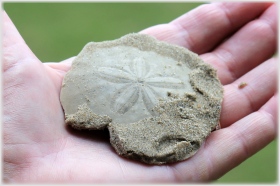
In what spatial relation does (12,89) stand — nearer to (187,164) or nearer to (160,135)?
(160,135)

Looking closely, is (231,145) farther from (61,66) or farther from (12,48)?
(12,48)

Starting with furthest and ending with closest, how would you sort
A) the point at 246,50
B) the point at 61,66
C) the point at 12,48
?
the point at 246,50 < the point at 61,66 < the point at 12,48

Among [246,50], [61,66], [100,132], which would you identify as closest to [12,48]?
[61,66]

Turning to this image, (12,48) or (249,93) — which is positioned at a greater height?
(12,48)

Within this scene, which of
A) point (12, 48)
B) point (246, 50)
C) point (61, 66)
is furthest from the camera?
point (246, 50)

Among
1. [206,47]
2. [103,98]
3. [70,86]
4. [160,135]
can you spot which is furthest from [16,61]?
[206,47]

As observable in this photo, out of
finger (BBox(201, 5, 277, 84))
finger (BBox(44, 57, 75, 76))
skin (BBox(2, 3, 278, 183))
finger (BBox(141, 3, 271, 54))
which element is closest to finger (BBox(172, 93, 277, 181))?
skin (BBox(2, 3, 278, 183))
